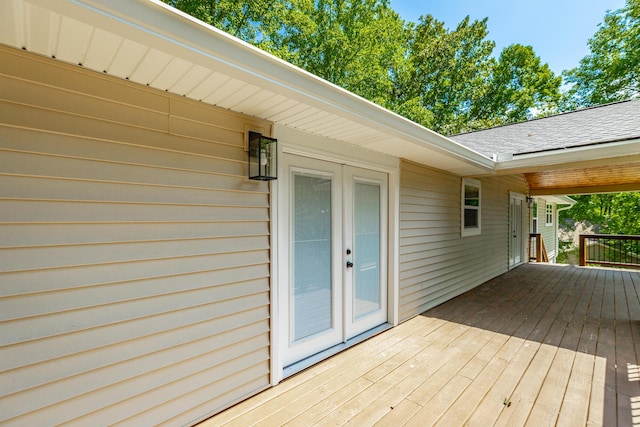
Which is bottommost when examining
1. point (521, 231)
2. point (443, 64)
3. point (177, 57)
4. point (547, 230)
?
point (547, 230)

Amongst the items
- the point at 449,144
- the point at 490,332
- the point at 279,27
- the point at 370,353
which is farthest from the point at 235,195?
the point at 279,27

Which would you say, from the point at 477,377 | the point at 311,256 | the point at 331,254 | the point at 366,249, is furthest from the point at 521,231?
the point at 311,256

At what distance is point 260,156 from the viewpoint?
7.69 feet

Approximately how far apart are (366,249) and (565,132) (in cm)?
447

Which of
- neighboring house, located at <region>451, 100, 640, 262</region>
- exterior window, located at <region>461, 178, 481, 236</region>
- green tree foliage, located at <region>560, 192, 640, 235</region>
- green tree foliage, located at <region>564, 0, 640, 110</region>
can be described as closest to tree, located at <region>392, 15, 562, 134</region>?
green tree foliage, located at <region>564, 0, 640, 110</region>

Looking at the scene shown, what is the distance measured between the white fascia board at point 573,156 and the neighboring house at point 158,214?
7.76 ft

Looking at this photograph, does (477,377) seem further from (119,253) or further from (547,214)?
(547,214)

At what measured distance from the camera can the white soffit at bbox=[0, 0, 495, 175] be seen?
121cm

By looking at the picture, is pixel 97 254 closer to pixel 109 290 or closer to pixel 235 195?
pixel 109 290

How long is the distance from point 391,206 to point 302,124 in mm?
1857

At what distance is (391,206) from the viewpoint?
3.93m

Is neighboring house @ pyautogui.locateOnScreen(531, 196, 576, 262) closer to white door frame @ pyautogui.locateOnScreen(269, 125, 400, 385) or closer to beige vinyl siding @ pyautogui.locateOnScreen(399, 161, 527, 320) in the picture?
beige vinyl siding @ pyautogui.locateOnScreen(399, 161, 527, 320)

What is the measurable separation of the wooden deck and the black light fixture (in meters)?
1.79

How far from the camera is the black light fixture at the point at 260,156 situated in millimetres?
2350
